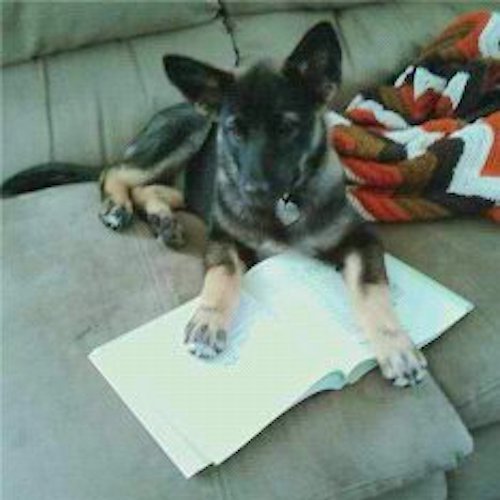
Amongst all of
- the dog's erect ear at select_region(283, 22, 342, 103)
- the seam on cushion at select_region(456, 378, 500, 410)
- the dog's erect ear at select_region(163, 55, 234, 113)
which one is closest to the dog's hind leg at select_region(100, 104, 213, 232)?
the dog's erect ear at select_region(163, 55, 234, 113)

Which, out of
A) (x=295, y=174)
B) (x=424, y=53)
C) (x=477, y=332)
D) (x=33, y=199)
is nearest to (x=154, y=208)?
(x=33, y=199)

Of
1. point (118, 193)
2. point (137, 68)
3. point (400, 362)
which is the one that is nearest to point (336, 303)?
point (400, 362)

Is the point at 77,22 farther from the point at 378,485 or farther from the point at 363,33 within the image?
the point at 378,485

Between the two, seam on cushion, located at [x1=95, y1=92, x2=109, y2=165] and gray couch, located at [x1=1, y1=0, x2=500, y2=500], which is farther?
seam on cushion, located at [x1=95, y1=92, x2=109, y2=165]

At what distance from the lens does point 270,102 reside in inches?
47.7

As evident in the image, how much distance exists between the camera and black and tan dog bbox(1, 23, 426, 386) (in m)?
1.19

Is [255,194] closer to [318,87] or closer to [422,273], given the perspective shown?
[318,87]

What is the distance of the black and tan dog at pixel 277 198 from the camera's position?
119 cm

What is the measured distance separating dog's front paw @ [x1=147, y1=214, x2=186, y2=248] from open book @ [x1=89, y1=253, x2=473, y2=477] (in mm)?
186

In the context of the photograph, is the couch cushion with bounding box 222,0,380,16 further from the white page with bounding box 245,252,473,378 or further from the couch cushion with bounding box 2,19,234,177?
the white page with bounding box 245,252,473,378

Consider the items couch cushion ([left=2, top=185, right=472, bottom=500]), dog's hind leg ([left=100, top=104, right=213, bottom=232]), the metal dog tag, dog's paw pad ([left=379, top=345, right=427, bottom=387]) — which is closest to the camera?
couch cushion ([left=2, top=185, right=472, bottom=500])

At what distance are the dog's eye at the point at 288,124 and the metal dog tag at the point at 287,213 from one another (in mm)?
183

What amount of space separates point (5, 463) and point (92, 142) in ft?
2.90

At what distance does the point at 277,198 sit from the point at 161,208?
351mm
